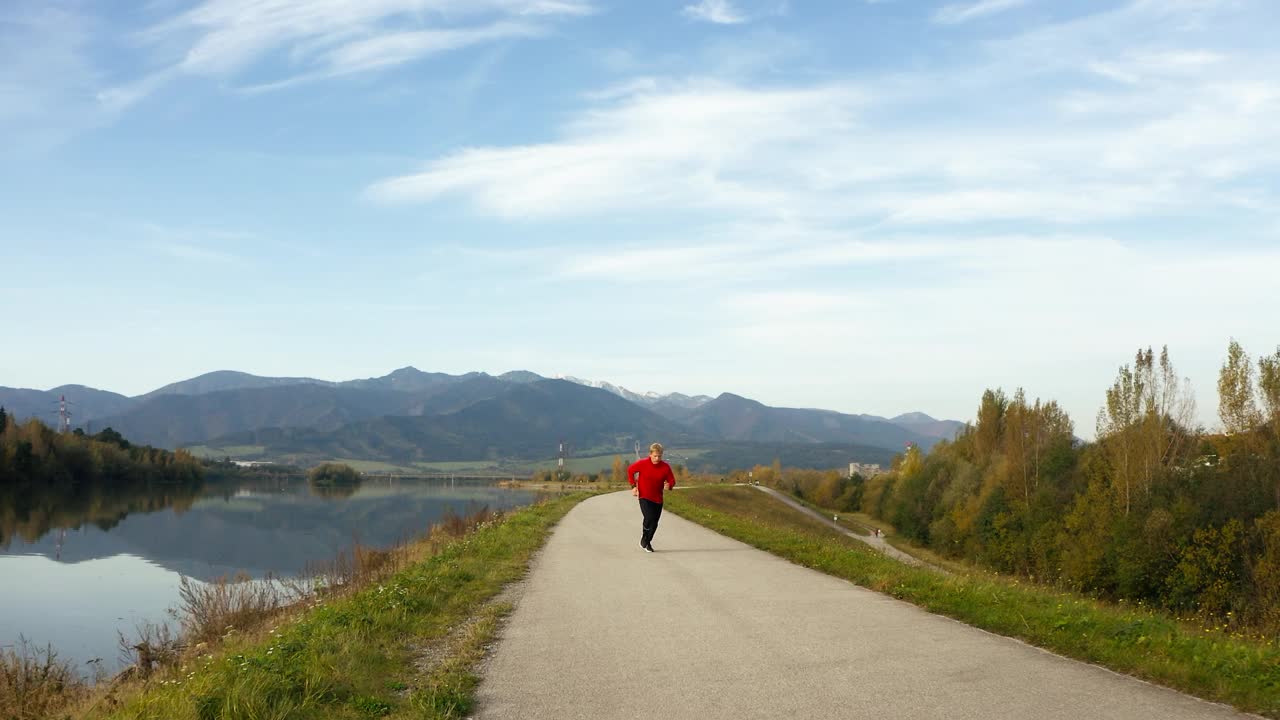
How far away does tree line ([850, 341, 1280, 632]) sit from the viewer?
42031 mm

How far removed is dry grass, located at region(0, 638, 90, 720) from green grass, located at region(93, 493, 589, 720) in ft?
6.70

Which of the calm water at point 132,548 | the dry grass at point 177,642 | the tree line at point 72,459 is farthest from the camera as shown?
the tree line at point 72,459

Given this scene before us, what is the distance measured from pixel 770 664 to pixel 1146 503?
154 feet

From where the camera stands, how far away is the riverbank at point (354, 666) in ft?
21.8

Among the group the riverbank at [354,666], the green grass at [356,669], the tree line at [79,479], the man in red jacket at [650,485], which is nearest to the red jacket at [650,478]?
the man in red jacket at [650,485]

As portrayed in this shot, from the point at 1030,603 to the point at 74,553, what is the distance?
37.0m

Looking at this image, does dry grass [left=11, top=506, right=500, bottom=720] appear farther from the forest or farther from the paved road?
the forest

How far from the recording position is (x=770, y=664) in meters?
7.91

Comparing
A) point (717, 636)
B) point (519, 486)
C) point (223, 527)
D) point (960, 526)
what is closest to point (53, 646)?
point (717, 636)

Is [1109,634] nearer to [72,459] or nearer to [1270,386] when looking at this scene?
[1270,386]

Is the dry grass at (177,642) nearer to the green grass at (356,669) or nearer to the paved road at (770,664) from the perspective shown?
the green grass at (356,669)

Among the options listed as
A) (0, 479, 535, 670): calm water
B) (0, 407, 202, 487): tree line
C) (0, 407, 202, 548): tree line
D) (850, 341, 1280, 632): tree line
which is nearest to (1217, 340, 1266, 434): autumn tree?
(850, 341, 1280, 632): tree line

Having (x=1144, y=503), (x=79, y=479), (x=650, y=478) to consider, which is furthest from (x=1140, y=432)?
(x=79, y=479)

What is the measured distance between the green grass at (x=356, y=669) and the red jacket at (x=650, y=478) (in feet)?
18.3
